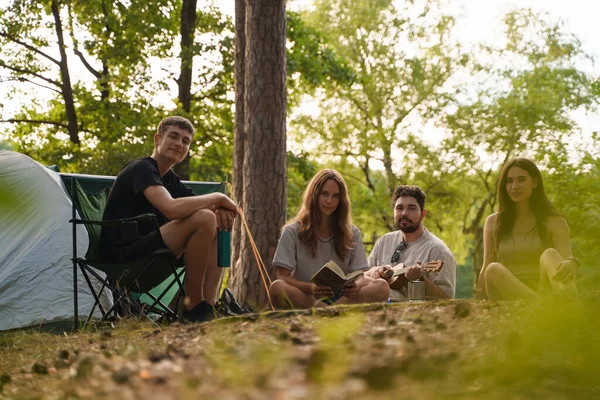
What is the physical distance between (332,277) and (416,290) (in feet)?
1.75

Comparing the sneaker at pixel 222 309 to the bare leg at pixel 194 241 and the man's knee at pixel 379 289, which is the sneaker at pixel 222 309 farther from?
the man's knee at pixel 379 289

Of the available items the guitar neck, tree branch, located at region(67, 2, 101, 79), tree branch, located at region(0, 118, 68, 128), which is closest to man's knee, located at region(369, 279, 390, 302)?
the guitar neck

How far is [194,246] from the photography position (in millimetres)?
4254

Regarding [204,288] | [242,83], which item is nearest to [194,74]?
[242,83]

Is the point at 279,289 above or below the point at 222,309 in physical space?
above

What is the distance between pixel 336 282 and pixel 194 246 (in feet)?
2.53

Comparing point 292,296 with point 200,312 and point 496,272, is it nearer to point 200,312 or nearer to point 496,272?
point 200,312

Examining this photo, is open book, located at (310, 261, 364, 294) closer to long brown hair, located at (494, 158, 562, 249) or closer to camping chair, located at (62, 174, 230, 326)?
camping chair, located at (62, 174, 230, 326)

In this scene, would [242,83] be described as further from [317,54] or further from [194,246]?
[317,54]

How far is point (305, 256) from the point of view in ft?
15.2

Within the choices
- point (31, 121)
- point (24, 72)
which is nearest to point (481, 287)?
point (24, 72)

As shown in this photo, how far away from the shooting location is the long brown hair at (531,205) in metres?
4.30

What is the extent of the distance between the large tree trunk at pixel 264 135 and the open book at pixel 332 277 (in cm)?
216

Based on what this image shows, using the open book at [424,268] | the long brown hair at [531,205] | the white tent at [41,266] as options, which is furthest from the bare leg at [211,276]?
the long brown hair at [531,205]
